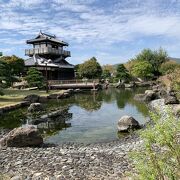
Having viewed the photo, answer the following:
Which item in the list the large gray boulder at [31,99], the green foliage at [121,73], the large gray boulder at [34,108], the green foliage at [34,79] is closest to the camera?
the large gray boulder at [34,108]

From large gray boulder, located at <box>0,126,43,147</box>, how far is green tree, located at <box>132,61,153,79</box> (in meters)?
58.9

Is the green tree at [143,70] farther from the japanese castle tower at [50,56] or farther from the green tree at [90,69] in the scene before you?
the japanese castle tower at [50,56]

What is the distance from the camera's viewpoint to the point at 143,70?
237 ft

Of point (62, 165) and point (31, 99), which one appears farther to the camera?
point (31, 99)

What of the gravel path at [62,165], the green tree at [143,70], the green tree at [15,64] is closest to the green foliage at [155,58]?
the green tree at [143,70]

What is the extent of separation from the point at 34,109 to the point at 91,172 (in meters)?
19.3

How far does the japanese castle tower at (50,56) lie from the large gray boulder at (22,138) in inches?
1881

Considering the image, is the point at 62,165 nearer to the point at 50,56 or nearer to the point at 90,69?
the point at 50,56

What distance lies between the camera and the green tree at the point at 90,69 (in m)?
70.4

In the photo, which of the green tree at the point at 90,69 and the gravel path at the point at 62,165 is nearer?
the gravel path at the point at 62,165

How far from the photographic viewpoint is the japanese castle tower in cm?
6369

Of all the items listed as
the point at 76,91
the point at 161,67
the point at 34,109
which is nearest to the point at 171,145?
the point at 34,109

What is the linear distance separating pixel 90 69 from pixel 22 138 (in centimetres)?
5594

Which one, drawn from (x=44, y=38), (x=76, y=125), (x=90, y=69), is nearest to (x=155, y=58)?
(x=90, y=69)
